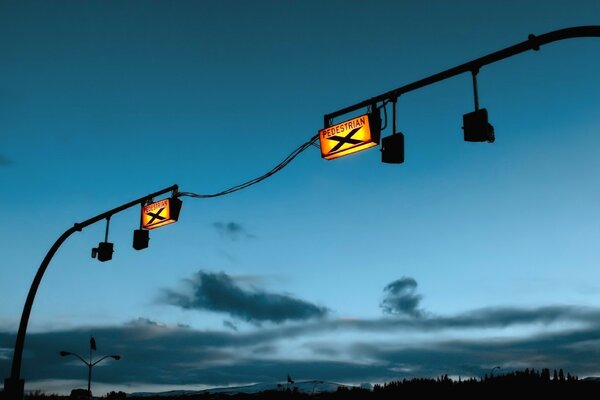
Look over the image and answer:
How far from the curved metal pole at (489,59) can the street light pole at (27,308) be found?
615 cm

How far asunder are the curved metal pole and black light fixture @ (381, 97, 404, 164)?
850 mm

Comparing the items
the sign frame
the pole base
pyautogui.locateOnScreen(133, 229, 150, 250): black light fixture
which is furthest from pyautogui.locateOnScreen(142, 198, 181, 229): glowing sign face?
the pole base

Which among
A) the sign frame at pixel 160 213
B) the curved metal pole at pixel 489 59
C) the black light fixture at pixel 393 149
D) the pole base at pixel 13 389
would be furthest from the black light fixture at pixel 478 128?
the pole base at pixel 13 389

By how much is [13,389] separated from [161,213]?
528cm

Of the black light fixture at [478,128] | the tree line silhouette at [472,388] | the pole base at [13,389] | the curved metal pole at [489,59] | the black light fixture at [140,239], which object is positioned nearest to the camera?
the curved metal pole at [489,59]

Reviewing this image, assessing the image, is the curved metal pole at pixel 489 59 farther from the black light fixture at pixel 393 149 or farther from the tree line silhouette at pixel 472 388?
the tree line silhouette at pixel 472 388

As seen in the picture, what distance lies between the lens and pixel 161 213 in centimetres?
1444

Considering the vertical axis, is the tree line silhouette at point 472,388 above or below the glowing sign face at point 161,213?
below

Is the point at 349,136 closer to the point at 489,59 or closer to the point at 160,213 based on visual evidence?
the point at 489,59

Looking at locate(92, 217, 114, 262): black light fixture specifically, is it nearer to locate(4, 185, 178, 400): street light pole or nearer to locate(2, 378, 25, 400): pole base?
locate(4, 185, 178, 400): street light pole

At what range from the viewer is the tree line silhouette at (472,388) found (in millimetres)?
19141

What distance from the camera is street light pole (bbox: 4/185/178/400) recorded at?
14.0 m

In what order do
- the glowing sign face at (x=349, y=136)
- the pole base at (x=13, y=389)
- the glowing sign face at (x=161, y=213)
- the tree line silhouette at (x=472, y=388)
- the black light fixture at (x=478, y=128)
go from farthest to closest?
the tree line silhouette at (x=472, y=388) < the glowing sign face at (x=161, y=213) < the pole base at (x=13, y=389) < the glowing sign face at (x=349, y=136) < the black light fixture at (x=478, y=128)

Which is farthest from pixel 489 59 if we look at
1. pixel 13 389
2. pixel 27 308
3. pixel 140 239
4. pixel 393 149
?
pixel 27 308
